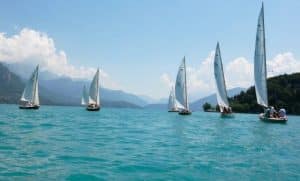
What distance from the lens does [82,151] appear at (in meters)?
18.6

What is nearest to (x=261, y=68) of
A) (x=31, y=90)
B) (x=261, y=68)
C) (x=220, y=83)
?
(x=261, y=68)

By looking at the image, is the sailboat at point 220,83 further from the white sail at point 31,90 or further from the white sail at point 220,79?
the white sail at point 31,90

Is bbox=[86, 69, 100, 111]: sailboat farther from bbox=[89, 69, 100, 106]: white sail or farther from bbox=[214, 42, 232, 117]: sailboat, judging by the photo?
bbox=[214, 42, 232, 117]: sailboat

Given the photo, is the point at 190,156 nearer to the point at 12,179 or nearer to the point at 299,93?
the point at 12,179

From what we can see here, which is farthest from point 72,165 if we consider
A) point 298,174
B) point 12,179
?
point 298,174

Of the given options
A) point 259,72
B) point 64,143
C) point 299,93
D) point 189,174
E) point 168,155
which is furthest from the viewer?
point 299,93

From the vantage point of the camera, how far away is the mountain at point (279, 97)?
136875mm

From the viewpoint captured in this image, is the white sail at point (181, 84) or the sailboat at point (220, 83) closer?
the sailboat at point (220, 83)

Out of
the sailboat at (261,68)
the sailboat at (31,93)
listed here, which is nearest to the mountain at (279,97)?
the sailboat at (31,93)

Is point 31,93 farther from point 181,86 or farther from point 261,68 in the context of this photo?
point 261,68

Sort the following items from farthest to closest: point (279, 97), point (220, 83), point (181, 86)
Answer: point (279, 97), point (181, 86), point (220, 83)

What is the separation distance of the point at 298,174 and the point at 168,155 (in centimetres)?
607

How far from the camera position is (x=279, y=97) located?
13938 centimetres

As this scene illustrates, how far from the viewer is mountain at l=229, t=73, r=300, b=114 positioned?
13688 cm
